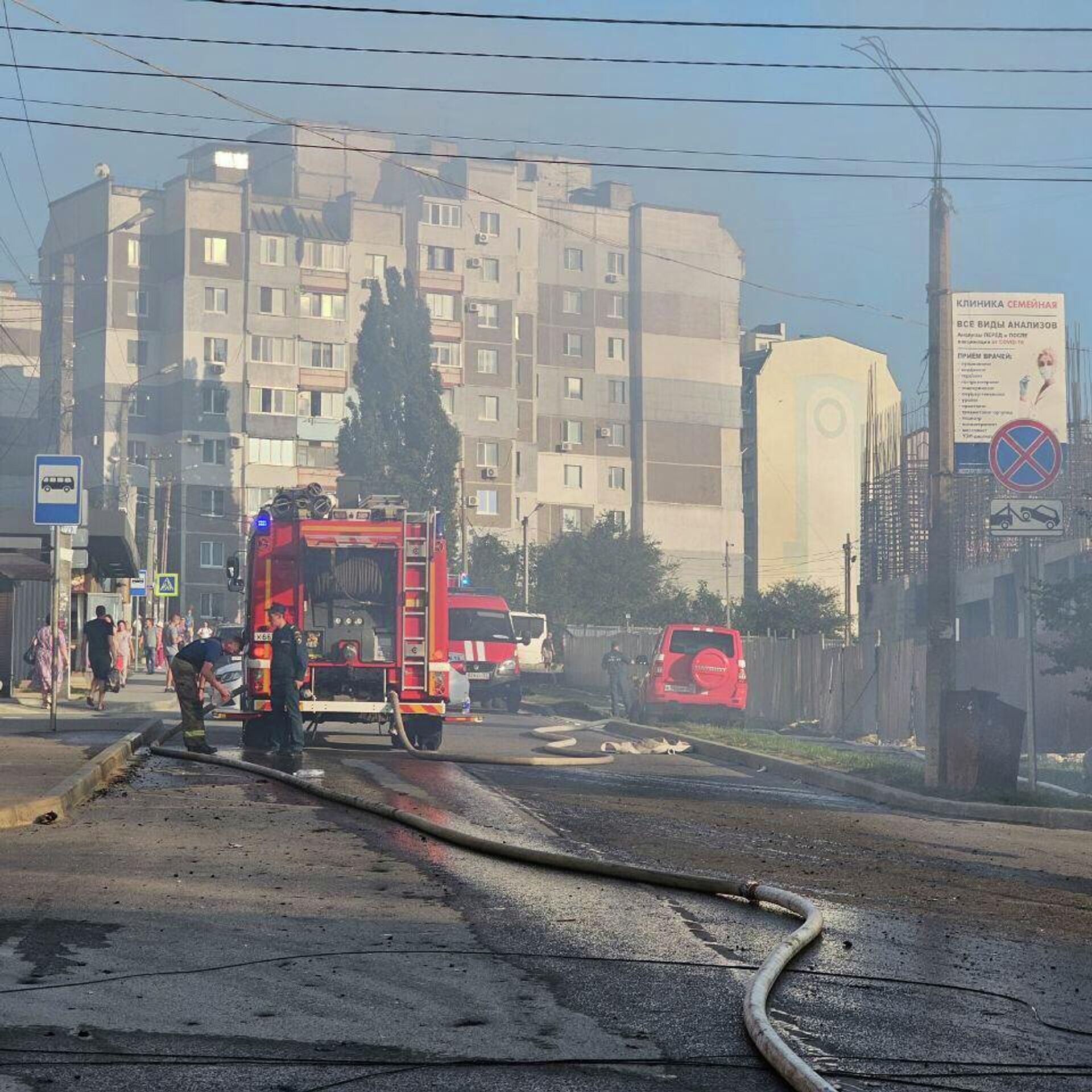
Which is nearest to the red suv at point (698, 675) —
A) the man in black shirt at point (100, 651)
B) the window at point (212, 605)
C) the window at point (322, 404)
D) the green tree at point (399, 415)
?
the man in black shirt at point (100, 651)

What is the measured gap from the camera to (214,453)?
10762 cm

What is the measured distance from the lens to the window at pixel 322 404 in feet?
369

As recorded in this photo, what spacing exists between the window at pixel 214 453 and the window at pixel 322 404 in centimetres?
612

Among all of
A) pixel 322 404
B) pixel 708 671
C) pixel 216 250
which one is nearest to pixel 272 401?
pixel 322 404

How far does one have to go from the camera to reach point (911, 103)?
21750mm

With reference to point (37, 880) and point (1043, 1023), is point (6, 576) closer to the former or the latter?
point (37, 880)

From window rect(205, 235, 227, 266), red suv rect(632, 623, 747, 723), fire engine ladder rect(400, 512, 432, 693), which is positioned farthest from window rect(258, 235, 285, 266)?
fire engine ladder rect(400, 512, 432, 693)

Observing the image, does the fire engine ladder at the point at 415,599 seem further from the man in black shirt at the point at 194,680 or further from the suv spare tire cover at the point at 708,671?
the suv spare tire cover at the point at 708,671

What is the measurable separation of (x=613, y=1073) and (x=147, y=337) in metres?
108

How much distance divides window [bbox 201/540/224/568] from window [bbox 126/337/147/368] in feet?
39.9

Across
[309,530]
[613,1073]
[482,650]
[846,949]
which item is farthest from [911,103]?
[482,650]

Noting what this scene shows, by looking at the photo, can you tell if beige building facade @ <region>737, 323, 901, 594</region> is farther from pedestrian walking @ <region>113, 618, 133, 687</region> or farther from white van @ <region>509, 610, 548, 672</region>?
pedestrian walking @ <region>113, 618, 133, 687</region>

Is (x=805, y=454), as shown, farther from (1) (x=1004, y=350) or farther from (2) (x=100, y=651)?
(1) (x=1004, y=350)

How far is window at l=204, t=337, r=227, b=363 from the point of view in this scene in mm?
108438
